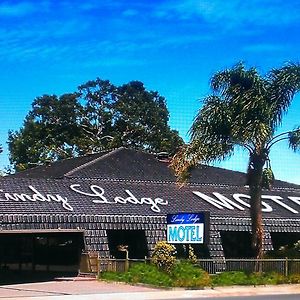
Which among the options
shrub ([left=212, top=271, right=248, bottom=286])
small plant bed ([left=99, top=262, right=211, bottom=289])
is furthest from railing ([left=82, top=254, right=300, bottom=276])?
shrub ([left=212, top=271, right=248, bottom=286])

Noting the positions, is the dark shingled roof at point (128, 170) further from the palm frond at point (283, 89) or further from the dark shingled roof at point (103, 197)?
the palm frond at point (283, 89)

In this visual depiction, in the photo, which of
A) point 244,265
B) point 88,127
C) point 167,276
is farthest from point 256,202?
point 88,127

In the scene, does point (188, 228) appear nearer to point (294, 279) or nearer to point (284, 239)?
point (294, 279)

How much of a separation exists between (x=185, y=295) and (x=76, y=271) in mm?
9062

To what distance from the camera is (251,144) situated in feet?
103

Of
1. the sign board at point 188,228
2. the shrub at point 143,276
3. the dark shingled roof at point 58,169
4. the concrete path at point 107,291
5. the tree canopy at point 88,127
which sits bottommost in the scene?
the concrete path at point 107,291

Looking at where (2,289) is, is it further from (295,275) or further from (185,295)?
(295,275)

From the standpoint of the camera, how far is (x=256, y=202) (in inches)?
1252

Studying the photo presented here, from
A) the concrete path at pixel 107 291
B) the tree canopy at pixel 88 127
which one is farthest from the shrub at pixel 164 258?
the tree canopy at pixel 88 127

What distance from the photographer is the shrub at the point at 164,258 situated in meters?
29.9

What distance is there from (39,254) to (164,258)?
9895 millimetres

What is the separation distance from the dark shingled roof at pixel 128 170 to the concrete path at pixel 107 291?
31.2ft

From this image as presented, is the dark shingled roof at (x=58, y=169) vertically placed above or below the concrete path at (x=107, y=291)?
above

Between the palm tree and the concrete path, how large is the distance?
3341 millimetres
